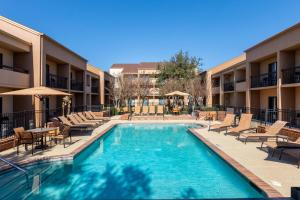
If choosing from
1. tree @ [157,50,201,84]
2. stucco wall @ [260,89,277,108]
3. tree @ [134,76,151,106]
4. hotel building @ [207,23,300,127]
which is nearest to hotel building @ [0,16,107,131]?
hotel building @ [207,23,300,127]

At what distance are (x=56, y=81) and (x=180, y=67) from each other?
26.9 metres

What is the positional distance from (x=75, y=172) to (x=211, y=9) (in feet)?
65.2

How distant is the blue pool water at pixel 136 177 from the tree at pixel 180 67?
33080 mm

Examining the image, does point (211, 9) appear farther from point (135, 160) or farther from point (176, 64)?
point (176, 64)

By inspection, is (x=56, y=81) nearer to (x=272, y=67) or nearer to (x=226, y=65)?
(x=272, y=67)

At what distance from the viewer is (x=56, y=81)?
72.4 ft

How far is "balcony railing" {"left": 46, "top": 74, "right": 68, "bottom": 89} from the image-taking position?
2056cm

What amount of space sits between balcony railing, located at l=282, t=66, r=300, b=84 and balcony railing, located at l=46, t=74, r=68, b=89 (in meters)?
17.3

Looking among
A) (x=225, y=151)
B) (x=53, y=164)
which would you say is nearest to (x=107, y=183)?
(x=53, y=164)

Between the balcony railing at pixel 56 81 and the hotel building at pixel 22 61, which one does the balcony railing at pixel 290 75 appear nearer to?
the hotel building at pixel 22 61

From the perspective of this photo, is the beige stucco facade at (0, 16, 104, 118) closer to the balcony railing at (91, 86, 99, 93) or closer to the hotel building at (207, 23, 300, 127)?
the hotel building at (207, 23, 300, 127)

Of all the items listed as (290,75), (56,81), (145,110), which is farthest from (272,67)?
(56,81)

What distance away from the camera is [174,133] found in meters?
17.7

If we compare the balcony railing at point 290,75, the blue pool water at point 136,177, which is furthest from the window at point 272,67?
the blue pool water at point 136,177
